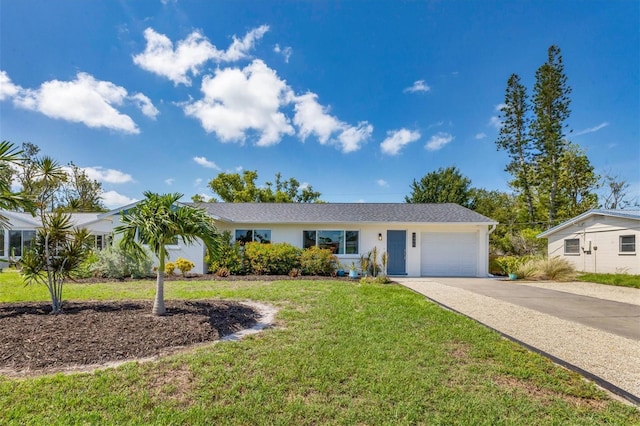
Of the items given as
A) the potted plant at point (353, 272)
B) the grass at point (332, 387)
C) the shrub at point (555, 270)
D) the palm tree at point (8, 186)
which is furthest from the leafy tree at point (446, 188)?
the palm tree at point (8, 186)

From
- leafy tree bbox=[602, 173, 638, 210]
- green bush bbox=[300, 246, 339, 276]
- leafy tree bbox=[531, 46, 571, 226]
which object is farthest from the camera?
leafy tree bbox=[602, 173, 638, 210]

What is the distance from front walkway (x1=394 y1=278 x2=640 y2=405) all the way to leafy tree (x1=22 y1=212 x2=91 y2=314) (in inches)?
349

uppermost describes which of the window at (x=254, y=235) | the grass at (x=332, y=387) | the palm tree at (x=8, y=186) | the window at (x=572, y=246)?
the palm tree at (x=8, y=186)

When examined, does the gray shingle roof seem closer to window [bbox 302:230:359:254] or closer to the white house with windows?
the white house with windows

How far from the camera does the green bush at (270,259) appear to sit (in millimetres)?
13336

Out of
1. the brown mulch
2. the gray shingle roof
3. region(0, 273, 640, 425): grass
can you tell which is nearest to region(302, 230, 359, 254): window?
the gray shingle roof

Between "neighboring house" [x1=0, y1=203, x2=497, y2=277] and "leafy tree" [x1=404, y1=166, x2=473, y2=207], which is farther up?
"leafy tree" [x1=404, y1=166, x2=473, y2=207]

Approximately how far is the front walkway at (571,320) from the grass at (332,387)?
0.45 m

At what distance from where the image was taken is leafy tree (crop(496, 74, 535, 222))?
25.7m

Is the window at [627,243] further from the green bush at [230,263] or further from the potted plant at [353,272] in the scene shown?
the green bush at [230,263]

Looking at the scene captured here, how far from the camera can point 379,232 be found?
14.7 meters

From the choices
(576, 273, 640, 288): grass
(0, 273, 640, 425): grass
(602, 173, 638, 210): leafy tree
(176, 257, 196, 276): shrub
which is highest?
(602, 173, 638, 210): leafy tree

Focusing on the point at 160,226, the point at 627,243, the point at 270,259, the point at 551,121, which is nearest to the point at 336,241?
the point at 270,259

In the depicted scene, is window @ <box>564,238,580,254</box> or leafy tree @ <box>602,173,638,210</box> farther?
leafy tree @ <box>602,173,638,210</box>
